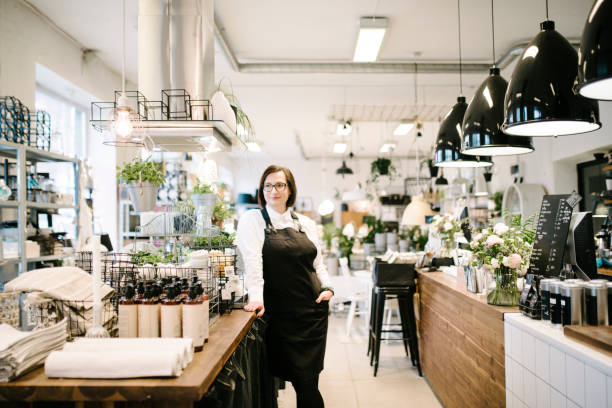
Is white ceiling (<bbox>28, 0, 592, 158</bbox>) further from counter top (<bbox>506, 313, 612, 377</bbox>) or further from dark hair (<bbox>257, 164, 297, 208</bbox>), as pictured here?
counter top (<bbox>506, 313, 612, 377</bbox>)

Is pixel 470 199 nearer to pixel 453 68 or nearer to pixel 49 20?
pixel 453 68

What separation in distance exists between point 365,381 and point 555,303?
2.55 metres

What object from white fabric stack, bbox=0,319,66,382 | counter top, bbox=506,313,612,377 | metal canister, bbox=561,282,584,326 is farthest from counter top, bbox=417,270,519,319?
white fabric stack, bbox=0,319,66,382

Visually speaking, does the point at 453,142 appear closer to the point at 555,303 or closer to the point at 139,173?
the point at 555,303

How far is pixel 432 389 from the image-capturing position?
393 centimetres

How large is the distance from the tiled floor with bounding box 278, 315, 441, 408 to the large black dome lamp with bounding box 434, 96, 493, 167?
207 centimetres

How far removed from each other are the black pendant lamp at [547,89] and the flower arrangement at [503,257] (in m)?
0.83

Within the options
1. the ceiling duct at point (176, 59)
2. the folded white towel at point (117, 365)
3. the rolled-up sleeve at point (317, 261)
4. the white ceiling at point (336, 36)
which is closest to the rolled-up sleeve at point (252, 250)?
the rolled-up sleeve at point (317, 261)

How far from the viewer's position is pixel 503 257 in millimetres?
2494

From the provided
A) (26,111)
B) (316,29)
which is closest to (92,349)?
(26,111)

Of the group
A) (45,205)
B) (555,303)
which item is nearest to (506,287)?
(555,303)

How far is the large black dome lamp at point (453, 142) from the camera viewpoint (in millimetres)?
3158

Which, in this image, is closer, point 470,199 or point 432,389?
point 432,389

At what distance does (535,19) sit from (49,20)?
5.31m
